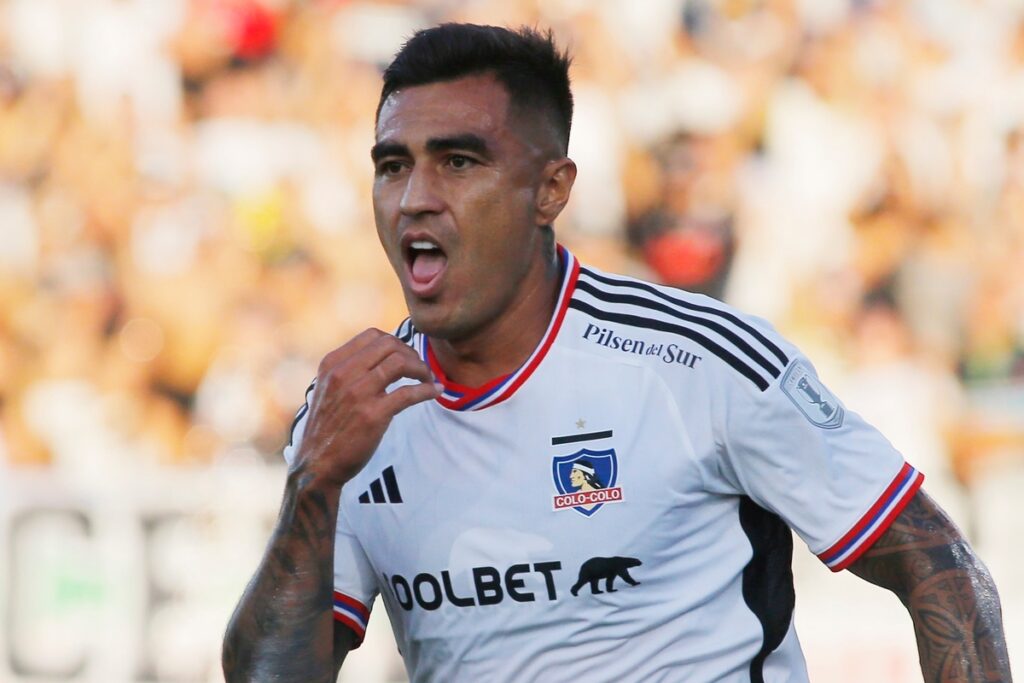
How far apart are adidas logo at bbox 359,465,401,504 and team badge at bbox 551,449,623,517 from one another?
0.33 m

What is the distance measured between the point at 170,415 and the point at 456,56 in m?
4.90

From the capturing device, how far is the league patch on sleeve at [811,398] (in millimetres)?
2572

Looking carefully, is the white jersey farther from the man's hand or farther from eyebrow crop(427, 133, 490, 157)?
eyebrow crop(427, 133, 490, 157)

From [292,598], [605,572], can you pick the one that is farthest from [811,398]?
[292,598]

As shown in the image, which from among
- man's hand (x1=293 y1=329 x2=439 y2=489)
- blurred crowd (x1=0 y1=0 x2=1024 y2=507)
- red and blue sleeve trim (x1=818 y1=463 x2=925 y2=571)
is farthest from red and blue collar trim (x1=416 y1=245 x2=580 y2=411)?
blurred crowd (x1=0 y1=0 x2=1024 y2=507)

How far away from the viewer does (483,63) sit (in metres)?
2.84

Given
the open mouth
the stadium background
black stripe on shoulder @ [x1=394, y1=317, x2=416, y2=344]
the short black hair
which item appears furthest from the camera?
the stadium background

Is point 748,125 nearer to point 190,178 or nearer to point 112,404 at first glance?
point 190,178

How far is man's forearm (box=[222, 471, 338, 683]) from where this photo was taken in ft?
8.66

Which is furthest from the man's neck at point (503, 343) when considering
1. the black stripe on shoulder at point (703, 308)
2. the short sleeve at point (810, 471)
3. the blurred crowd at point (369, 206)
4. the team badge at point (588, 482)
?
the blurred crowd at point (369, 206)

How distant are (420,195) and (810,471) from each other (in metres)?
0.88

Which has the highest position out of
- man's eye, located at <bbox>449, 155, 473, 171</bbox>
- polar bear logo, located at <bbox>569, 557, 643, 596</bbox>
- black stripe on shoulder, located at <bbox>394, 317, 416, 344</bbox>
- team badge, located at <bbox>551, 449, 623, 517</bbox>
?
man's eye, located at <bbox>449, 155, 473, 171</bbox>

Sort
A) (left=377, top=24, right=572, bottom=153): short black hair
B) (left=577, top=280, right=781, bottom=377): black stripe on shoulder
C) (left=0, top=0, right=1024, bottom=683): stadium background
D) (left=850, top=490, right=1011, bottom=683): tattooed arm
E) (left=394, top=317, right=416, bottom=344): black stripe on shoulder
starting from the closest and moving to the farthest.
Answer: (left=850, top=490, right=1011, bottom=683): tattooed arm, (left=577, top=280, right=781, bottom=377): black stripe on shoulder, (left=377, top=24, right=572, bottom=153): short black hair, (left=394, top=317, right=416, bottom=344): black stripe on shoulder, (left=0, top=0, right=1024, bottom=683): stadium background

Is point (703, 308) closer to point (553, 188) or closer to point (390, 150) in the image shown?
point (553, 188)
